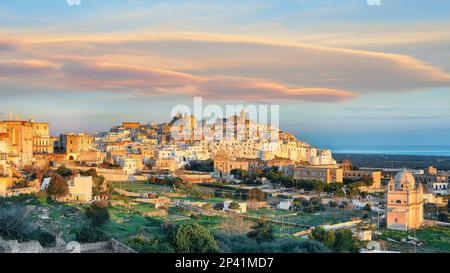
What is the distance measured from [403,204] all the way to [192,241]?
5642mm

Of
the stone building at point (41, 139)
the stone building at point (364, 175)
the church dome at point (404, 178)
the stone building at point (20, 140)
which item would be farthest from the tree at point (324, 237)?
the stone building at point (41, 139)

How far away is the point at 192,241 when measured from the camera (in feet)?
21.7

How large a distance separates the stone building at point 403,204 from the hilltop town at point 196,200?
0.02m

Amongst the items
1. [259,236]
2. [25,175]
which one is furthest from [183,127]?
[259,236]

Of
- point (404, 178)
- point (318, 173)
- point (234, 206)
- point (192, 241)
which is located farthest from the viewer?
point (318, 173)

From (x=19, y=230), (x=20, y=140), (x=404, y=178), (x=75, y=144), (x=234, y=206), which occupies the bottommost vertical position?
(x=234, y=206)

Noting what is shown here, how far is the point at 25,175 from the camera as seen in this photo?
47.9 ft

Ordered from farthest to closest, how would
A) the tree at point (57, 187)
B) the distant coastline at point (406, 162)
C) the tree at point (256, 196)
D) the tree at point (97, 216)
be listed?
the distant coastline at point (406, 162) → the tree at point (256, 196) → the tree at point (57, 187) → the tree at point (97, 216)

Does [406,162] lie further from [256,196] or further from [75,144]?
[256,196]

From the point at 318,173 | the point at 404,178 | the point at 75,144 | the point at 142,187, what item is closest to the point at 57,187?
the point at 142,187

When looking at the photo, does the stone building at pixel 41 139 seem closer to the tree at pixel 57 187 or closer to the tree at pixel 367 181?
the tree at pixel 57 187

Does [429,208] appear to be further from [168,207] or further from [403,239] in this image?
[168,207]

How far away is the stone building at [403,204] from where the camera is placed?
428 inches
